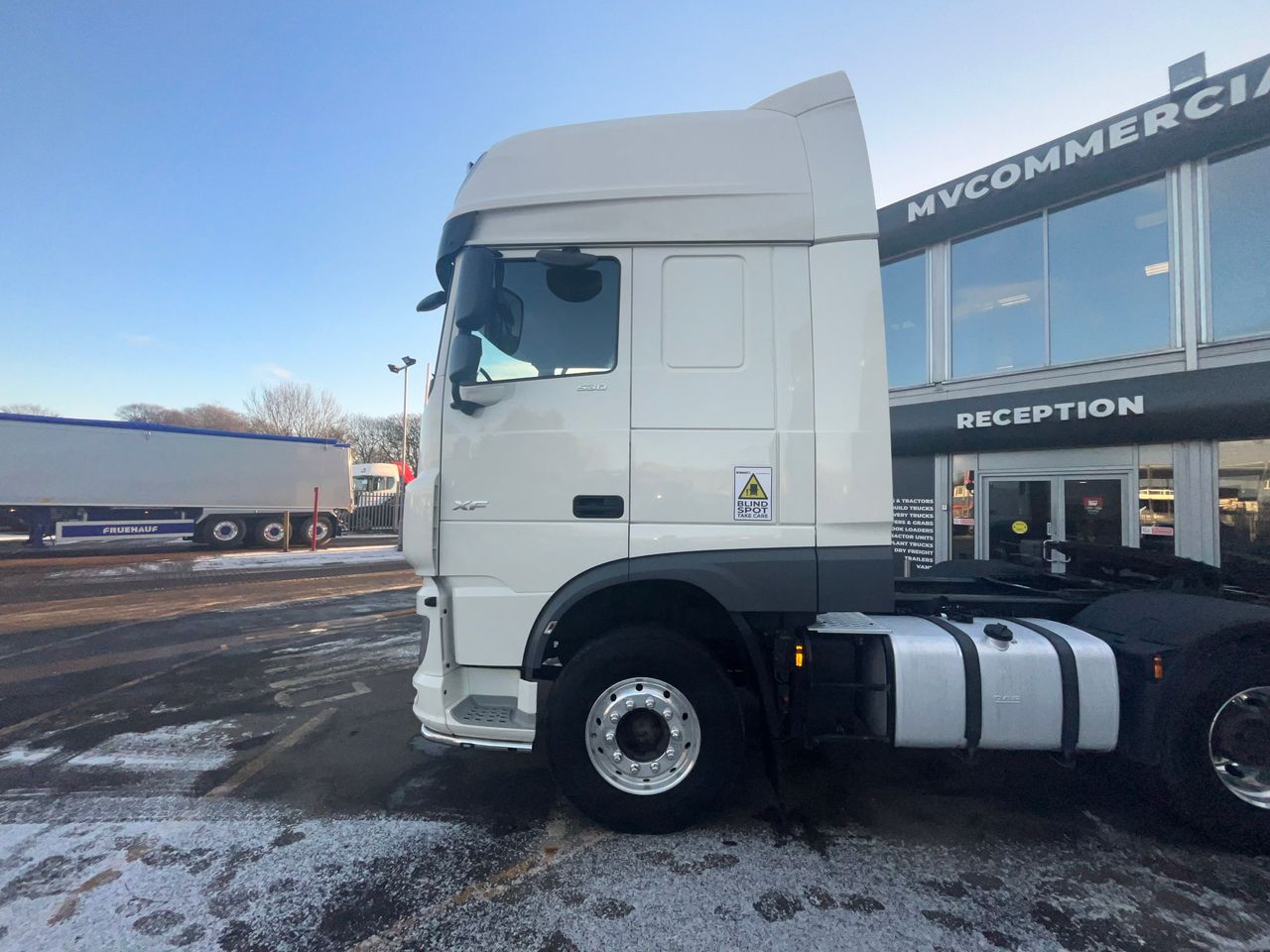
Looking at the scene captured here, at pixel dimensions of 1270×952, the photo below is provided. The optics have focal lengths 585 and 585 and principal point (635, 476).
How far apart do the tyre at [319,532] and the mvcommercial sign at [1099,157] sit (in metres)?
20.8

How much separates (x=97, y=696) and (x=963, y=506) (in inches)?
389

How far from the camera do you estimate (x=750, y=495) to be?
3.09 m

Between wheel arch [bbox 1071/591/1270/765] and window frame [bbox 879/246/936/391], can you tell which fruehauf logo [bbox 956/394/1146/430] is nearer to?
window frame [bbox 879/246/936/391]

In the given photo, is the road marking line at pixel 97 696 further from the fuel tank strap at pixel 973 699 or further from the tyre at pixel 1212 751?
the tyre at pixel 1212 751

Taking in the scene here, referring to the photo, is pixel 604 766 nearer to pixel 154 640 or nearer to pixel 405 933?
pixel 405 933

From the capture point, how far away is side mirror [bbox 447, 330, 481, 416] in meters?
3.11

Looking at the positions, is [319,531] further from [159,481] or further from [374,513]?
[374,513]

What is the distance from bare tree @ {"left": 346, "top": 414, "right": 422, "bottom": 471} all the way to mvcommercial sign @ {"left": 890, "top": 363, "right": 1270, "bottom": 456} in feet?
163

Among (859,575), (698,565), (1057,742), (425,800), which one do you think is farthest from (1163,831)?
(425,800)

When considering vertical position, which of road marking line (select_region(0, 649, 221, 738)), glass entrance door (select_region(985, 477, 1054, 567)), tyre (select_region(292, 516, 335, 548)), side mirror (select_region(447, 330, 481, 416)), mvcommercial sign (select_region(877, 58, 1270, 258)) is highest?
mvcommercial sign (select_region(877, 58, 1270, 258))

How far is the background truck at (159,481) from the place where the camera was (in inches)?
673

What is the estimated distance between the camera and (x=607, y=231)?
3262mm

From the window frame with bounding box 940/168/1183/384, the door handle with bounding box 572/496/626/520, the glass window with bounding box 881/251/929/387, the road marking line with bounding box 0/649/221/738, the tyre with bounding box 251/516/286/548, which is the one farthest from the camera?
the tyre with bounding box 251/516/286/548

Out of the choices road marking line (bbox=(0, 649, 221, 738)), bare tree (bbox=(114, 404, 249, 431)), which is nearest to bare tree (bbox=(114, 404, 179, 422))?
bare tree (bbox=(114, 404, 249, 431))
